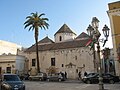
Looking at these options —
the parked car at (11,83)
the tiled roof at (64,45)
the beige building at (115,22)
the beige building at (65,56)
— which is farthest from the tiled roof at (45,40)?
the parked car at (11,83)

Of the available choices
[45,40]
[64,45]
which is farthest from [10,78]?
[45,40]

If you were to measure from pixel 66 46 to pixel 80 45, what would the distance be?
363cm

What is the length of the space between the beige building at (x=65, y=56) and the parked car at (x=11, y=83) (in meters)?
27.1

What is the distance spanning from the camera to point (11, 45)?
6869cm

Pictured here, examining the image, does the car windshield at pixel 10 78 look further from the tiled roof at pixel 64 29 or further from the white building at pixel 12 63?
the tiled roof at pixel 64 29

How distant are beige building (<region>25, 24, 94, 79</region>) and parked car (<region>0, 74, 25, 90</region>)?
2713 cm

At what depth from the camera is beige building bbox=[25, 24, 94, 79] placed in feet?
152

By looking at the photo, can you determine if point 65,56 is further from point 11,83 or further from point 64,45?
point 11,83

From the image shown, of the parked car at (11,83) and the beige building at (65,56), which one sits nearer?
the parked car at (11,83)

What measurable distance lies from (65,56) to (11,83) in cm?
3187

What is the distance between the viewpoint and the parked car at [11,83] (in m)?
16.9

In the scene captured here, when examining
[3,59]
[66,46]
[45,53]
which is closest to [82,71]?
[66,46]

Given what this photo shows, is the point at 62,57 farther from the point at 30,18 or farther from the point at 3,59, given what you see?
the point at 3,59

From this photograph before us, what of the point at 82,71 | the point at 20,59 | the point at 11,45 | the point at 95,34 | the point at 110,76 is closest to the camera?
the point at 95,34
